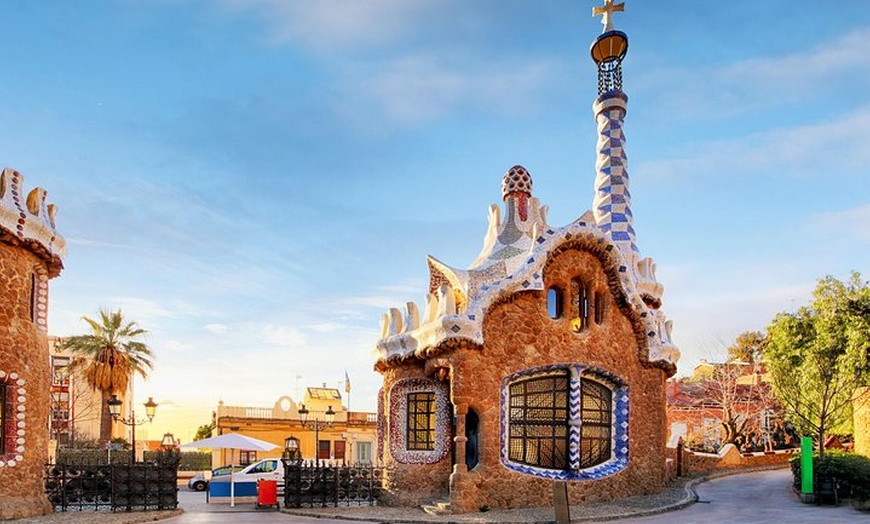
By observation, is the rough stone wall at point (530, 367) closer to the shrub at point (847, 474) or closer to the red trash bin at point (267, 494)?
the red trash bin at point (267, 494)

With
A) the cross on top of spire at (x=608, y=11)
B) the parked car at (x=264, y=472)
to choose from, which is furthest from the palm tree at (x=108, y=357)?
the cross on top of spire at (x=608, y=11)

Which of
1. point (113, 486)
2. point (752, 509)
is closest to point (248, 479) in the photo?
point (113, 486)

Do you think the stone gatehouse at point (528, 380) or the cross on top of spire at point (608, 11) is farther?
the cross on top of spire at point (608, 11)

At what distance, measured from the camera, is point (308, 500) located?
18.8 metres

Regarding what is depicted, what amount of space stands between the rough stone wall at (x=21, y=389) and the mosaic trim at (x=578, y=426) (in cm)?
935

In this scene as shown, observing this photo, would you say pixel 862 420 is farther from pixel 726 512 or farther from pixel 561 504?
pixel 561 504

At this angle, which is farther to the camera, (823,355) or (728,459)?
(728,459)

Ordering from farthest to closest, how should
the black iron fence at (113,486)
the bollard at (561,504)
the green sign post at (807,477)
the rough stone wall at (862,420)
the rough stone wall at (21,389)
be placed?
the rough stone wall at (862,420) < the black iron fence at (113,486) < the green sign post at (807,477) < the rough stone wall at (21,389) < the bollard at (561,504)

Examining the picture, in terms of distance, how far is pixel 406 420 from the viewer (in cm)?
1930

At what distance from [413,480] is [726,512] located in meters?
6.68

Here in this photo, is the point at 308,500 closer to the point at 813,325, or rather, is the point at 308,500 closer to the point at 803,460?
the point at 803,460

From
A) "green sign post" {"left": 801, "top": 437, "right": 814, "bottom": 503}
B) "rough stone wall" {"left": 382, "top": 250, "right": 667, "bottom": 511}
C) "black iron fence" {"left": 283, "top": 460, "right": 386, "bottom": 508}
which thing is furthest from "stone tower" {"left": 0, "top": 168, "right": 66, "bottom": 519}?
"green sign post" {"left": 801, "top": 437, "right": 814, "bottom": 503}

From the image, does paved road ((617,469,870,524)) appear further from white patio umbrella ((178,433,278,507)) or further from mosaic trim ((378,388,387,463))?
white patio umbrella ((178,433,278,507))

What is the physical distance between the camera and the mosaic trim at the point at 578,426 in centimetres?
Result: 1717
